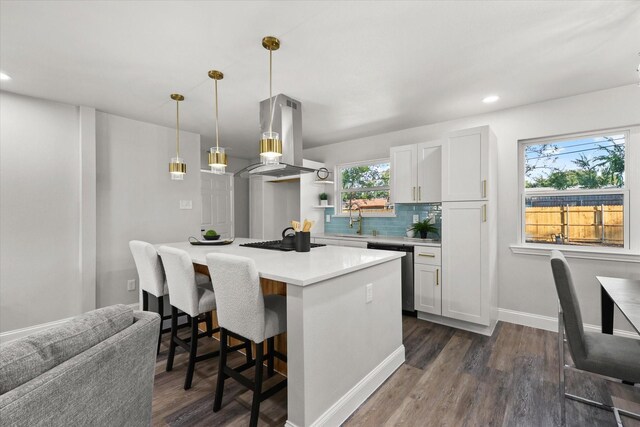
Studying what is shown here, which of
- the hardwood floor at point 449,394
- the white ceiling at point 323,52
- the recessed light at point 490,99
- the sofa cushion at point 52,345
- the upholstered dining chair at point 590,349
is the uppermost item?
the white ceiling at point 323,52

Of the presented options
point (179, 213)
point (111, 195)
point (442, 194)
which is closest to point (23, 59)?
point (111, 195)

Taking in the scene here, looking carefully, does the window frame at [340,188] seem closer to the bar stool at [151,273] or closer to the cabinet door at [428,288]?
the cabinet door at [428,288]

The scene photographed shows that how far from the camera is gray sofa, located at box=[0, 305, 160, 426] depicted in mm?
706

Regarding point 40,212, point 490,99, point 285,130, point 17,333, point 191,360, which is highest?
point 490,99

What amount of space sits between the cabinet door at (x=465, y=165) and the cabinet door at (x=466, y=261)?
121 mm

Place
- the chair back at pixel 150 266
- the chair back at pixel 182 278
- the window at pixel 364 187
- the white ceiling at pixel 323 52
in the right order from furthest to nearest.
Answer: the window at pixel 364 187
the chair back at pixel 150 266
the chair back at pixel 182 278
the white ceiling at pixel 323 52

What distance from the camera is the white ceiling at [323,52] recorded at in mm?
1765

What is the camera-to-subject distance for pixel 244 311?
168 centimetres

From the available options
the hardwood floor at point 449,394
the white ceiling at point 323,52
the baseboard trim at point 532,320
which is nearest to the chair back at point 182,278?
the hardwood floor at point 449,394

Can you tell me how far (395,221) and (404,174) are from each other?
82cm

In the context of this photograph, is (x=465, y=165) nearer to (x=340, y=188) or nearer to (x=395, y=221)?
(x=395, y=221)

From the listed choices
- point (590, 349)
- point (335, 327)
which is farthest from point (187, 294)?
point (590, 349)

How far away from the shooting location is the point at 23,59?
2270 mm

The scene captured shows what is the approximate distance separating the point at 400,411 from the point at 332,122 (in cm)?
325
